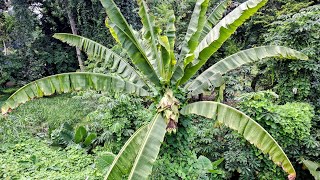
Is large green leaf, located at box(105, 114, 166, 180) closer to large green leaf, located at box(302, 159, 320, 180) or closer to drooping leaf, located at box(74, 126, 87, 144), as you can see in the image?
drooping leaf, located at box(74, 126, 87, 144)

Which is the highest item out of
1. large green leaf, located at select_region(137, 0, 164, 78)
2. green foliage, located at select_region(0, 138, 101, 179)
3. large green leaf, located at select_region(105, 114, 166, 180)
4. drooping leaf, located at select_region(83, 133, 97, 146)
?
large green leaf, located at select_region(137, 0, 164, 78)

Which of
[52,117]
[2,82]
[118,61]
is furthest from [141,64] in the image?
[2,82]

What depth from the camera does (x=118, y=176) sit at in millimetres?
3186

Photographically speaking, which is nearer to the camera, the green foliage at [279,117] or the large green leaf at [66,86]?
the large green leaf at [66,86]

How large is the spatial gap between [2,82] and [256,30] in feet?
42.0

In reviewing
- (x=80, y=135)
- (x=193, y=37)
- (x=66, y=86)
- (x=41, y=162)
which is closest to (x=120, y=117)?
(x=80, y=135)

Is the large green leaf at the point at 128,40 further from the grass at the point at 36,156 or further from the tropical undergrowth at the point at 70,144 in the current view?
the grass at the point at 36,156

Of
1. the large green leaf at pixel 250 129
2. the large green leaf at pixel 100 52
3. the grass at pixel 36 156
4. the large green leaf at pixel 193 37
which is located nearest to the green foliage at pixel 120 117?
the grass at pixel 36 156

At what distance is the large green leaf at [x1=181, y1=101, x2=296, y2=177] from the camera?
10.8 ft

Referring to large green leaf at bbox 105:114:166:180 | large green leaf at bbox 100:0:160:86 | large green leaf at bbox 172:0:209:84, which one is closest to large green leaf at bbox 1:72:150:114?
large green leaf at bbox 100:0:160:86

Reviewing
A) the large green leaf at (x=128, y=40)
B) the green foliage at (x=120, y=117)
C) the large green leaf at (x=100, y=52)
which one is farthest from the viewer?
the green foliage at (x=120, y=117)

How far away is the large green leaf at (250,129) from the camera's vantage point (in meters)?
3.28

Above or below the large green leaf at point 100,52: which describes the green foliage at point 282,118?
below

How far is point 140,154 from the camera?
3287 millimetres
